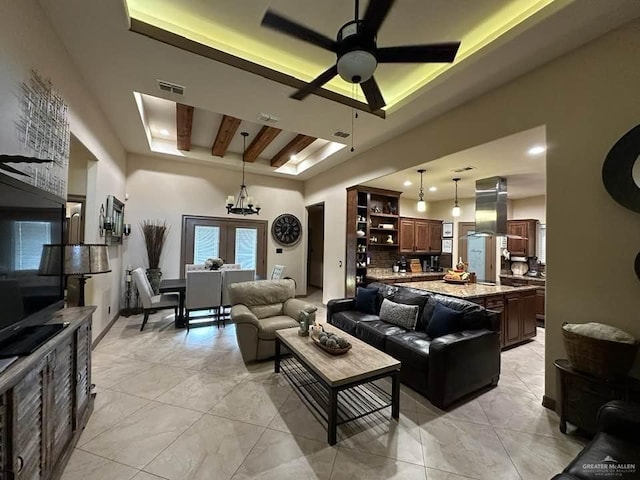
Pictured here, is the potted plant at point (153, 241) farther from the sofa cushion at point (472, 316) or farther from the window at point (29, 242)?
the sofa cushion at point (472, 316)

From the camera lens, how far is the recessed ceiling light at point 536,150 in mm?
3188

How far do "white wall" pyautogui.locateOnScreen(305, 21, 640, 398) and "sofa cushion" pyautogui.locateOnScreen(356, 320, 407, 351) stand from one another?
1459 mm

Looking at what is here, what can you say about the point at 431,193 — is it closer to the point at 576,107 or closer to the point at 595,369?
the point at 576,107

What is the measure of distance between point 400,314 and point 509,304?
5.81ft

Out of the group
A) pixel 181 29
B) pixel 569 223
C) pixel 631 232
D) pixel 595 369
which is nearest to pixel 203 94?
pixel 181 29

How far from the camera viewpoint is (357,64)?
6.03 ft

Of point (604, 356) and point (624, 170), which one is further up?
point (624, 170)

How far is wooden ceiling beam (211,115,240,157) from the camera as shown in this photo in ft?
14.2

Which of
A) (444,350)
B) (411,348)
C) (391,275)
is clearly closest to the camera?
(444,350)

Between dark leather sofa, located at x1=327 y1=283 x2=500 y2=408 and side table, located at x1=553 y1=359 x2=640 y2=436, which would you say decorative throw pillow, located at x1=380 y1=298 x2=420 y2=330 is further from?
side table, located at x1=553 y1=359 x2=640 y2=436

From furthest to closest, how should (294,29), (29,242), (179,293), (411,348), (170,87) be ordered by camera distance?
(179,293)
(170,87)
(411,348)
(294,29)
(29,242)

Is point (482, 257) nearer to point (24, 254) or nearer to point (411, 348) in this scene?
point (411, 348)

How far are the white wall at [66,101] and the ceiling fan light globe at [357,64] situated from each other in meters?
2.09

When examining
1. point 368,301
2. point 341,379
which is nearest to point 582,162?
point 341,379
